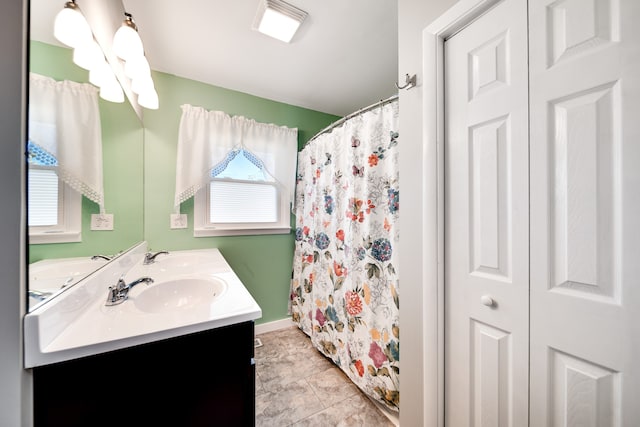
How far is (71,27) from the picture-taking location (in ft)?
2.41

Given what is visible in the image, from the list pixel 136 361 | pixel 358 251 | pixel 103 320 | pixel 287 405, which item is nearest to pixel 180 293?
pixel 103 320

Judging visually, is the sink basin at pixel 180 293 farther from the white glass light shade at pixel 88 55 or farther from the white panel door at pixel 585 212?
the white panel door at pixel 585 212

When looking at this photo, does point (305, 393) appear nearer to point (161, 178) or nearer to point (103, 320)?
point (103, 320)

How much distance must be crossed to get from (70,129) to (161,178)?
1.07m

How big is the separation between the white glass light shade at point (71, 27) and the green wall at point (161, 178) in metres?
0.05

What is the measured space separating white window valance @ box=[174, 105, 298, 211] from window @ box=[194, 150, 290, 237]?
8cm

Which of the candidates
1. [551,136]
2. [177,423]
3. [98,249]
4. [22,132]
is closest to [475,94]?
[551,136]

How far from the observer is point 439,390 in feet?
2.89

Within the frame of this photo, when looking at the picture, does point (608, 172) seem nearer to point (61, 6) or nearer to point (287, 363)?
point (61, 6)

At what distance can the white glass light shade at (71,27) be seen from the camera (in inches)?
27.0

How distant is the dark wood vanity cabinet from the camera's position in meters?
0.58

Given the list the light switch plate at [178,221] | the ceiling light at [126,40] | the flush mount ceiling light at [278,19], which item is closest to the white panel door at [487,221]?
the flush mount ceiling light at [278,19]

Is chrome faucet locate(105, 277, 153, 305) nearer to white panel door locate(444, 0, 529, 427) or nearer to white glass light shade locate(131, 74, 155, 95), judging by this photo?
white glass light shade locate(131, 74, 155, 95)

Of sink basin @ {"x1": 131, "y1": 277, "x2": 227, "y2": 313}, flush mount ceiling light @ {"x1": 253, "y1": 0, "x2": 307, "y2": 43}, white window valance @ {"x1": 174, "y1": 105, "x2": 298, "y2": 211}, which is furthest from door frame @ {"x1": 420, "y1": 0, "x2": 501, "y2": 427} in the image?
white window valance @ {"x1": 174, "y1": 105, "x2": 298, "y2": 211}
